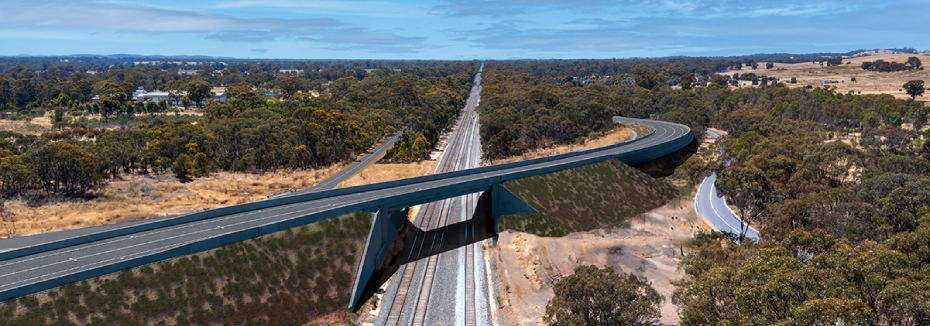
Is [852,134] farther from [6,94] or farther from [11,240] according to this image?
[6,94]

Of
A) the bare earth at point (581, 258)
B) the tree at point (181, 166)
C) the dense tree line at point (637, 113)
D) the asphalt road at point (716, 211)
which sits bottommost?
the bare earth at point (581, 258)

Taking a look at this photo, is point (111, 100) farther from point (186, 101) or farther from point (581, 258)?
point (581, 258)

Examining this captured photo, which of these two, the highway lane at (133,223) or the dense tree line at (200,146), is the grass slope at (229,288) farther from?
the dense tree line at (200,146)

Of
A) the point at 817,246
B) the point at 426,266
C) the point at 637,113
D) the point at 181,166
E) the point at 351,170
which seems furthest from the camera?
the point at 637,113

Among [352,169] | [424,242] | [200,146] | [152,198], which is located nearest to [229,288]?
[424,242]

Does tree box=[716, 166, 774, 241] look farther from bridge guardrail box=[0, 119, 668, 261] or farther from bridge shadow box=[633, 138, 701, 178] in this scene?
bridge guardrail box=[0, 119, 668, 261]

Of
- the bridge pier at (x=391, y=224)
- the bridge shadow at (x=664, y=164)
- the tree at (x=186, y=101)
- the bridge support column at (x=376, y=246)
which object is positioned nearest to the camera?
the bridge support column at (x=376, y=246)

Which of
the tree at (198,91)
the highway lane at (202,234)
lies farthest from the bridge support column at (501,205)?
the tree at (198,91)

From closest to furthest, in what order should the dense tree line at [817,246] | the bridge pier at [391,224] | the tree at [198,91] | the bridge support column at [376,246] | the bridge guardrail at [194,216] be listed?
the dense tree line at [817,246] < the bridge guardrail at [194,216] < the bridge support column at [376,246] < the bridge pier at [391,224] < the tree at [198,91]
